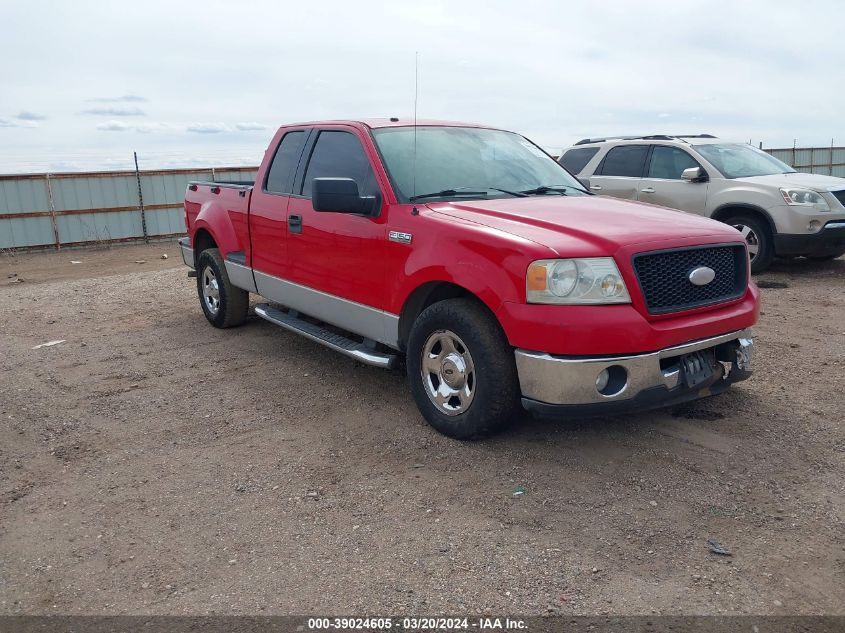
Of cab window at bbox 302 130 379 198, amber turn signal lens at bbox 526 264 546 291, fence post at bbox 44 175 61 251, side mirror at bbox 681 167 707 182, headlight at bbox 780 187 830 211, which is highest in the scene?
cab window at bbox 302 130 379 198

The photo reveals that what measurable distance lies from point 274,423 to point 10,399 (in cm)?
225

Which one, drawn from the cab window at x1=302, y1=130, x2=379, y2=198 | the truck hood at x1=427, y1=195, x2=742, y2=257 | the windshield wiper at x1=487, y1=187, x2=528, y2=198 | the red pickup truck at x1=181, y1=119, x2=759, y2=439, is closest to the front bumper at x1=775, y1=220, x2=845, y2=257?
the red pickup truck at x1=181, y1=119, x2=759, y2=439

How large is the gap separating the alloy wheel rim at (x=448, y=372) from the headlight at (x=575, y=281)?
59cm

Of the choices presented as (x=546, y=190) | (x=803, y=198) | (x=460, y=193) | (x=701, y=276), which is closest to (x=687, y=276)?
(x=701, y=276)

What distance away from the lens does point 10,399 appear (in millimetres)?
5492

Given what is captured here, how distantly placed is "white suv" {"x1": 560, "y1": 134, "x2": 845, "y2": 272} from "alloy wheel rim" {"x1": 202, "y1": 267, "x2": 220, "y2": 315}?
17.1 ft

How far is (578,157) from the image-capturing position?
38.0 ft

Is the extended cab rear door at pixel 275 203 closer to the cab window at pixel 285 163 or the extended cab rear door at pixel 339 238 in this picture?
the cab window at pixel 285 163

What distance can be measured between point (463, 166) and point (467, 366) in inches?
62.6

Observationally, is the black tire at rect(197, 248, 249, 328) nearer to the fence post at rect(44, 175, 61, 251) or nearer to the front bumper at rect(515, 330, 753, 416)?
the front bumper at rect(515, 330, 753, 416)

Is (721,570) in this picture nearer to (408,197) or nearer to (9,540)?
(408,197)

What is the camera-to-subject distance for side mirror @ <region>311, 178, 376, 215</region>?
→ 4453mm

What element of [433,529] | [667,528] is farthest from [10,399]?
[667,528]

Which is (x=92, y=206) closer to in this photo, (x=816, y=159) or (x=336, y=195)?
(x=336, y=195)
